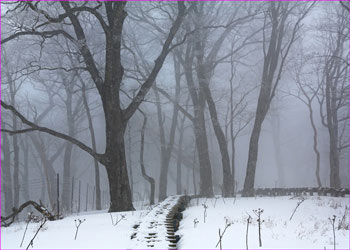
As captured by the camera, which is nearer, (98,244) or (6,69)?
(98,244)

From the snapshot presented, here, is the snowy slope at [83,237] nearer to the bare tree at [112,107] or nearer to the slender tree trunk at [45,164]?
the bare tree at [112,107]

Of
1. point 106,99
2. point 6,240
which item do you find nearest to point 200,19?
point 106,99

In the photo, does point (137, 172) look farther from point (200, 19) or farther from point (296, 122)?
point (200, 19)

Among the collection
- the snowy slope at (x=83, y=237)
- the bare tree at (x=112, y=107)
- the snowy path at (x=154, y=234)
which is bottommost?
the snowy slope at (x=83, y=237)

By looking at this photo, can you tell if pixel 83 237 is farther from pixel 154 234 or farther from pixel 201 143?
pixel 201 143

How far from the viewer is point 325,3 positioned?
795 inches

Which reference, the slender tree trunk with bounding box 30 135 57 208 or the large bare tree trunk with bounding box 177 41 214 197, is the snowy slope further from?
the large bare tree trunk with bounding box 177 41 214 197

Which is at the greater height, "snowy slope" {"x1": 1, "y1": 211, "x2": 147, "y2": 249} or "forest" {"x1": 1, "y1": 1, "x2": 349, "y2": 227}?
"forest" {"x1": 1, "y1": 1, "x2": 349, "y2": 227}

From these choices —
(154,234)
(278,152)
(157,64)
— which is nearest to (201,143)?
(157,64)

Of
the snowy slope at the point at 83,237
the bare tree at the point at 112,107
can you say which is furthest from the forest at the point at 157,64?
the snowy slope at the point at 83,237

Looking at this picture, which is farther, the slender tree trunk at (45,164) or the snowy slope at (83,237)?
the slender tree trunk at (45,164)

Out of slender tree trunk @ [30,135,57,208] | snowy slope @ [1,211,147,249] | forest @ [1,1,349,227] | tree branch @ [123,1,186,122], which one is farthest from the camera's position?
slender tree trunk @ [30,135,57,208]

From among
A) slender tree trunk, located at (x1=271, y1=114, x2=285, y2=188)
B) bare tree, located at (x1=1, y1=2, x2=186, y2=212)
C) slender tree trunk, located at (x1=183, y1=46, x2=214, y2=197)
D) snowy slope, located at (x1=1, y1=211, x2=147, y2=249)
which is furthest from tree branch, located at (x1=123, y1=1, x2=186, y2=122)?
slender tree trunk, located at (x1=271, y1=114, x2=285, y2=188)

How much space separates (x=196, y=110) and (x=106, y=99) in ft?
24.4
